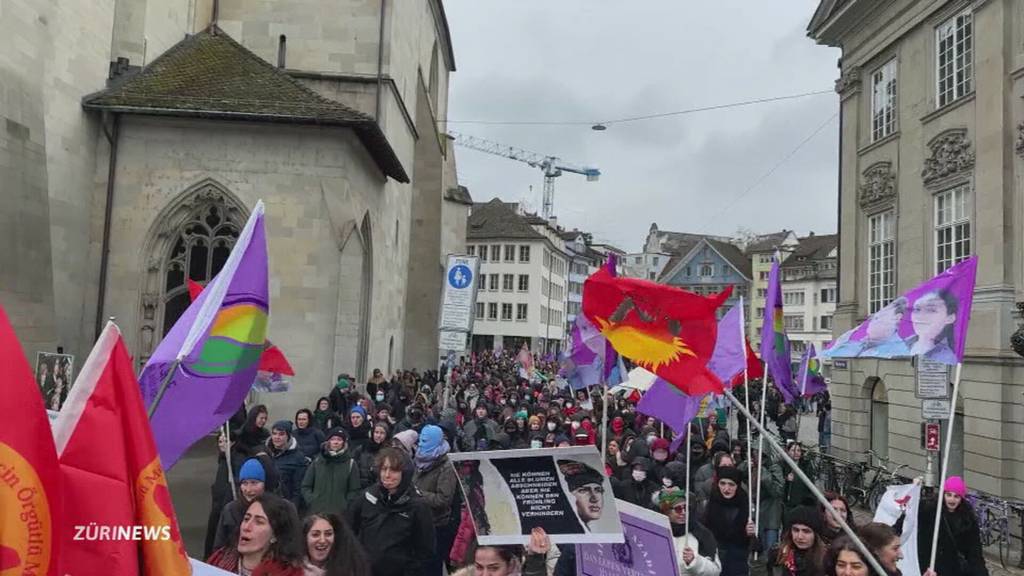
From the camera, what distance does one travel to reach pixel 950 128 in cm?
1706

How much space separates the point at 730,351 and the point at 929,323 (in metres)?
2.34

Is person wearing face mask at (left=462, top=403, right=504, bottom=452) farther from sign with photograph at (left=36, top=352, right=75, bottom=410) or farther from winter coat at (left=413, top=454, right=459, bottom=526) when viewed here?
sign with photograph at (left=36, top=352, right=75, bottom=410)

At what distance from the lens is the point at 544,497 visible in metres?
4.40

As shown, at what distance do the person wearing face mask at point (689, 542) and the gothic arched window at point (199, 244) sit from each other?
1348 centimetres

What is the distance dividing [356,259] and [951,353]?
529 inches

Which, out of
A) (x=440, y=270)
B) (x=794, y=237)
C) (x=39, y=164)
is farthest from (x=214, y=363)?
(x=794, y=237)

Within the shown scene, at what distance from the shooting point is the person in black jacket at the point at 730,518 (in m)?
6.83

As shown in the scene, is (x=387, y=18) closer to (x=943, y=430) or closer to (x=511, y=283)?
(x=943, y=430)

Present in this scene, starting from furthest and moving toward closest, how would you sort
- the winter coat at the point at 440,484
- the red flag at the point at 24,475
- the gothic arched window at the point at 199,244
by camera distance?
the gothic arched window at the point at 199,244 → the winter coat at the point at 440,484 → the red flag at the point at 24,475

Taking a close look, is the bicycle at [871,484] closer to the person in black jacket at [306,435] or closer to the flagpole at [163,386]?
the person in black jacket at [306,435]

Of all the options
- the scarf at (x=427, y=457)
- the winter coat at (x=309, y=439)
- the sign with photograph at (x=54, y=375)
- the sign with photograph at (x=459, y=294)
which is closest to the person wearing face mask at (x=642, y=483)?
the scarf at (x=427, y=457)

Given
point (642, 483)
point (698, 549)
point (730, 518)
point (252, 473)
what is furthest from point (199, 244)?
point (698, 549)

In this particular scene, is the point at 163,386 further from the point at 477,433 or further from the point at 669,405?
the point at 477,433

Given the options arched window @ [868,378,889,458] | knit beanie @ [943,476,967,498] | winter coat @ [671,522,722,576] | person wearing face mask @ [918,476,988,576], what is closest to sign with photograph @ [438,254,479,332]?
winter coat @ [671,522,722,576]
